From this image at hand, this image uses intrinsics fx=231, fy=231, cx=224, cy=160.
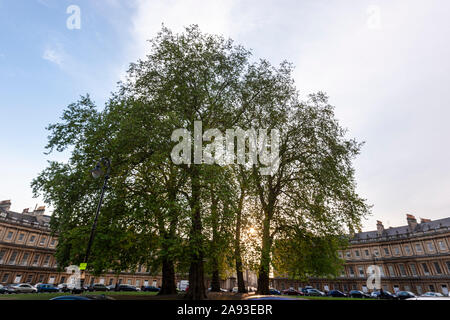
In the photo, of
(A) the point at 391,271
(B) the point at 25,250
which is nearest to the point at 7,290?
(B) the point at 25,250

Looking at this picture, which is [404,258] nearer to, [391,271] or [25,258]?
[391,271]

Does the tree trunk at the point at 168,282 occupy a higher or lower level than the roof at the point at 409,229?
lower

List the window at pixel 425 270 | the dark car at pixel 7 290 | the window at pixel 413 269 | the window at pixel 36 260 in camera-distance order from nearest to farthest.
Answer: the dark car at pixel 7 290 < the window at pixel 425 270 < the window at pixel 36 260 < the window at pixel 413 269

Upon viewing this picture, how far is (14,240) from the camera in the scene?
5391cm

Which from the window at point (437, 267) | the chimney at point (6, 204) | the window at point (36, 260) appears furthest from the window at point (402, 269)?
the chimney at point (6, 204)

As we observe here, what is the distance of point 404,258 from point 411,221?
10.8m

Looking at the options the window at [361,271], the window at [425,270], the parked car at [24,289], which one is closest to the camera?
the parked car at [24,289]

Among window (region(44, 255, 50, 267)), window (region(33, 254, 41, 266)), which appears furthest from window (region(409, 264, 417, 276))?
window (region(33, 254, 41, 266))

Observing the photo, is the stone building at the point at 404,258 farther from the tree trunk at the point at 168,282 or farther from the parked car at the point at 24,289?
the parked car at the point at 24,289

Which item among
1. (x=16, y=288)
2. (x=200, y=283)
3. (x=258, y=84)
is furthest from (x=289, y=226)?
(x=16, y=288)

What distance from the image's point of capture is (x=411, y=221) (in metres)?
63.7

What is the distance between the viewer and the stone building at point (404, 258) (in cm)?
5319
